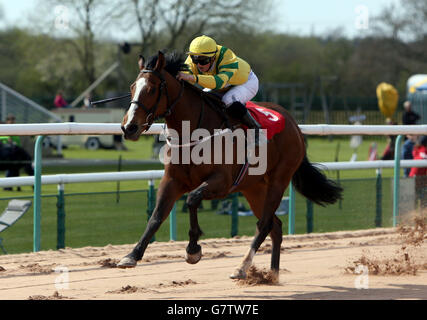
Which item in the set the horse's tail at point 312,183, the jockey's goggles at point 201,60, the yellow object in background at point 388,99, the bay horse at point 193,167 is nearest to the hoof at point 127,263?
the bay horse at point 193,167

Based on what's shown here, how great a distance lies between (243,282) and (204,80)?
157cm

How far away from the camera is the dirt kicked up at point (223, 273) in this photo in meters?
5.10

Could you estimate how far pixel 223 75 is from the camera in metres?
5.29

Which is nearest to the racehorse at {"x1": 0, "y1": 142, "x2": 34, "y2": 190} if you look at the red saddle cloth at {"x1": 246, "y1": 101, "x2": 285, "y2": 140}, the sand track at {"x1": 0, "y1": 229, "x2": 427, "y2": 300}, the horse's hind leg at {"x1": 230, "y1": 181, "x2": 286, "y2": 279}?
the sand track at {"x1": 0, "y1": 229, "x2": 427, "y2": 300}

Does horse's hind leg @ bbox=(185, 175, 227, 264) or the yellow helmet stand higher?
the yellow helmet

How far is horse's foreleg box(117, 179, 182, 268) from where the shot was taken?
474 centimetres

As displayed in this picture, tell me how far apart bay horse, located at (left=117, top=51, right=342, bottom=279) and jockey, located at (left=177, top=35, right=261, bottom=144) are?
0.35 ft

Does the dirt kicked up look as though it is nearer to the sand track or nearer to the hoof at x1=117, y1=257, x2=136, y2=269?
the sand track

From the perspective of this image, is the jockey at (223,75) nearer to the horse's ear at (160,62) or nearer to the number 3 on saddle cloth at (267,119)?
the number 3 on saddle cloth at (267,119)

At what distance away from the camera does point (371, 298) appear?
16.3ft

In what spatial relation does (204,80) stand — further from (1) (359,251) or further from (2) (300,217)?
(2) (300,217)

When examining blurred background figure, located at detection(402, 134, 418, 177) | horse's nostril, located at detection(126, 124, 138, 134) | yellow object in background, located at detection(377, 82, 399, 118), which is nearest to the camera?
horse's nostril, located at detection(126, 124, 138, 134)
